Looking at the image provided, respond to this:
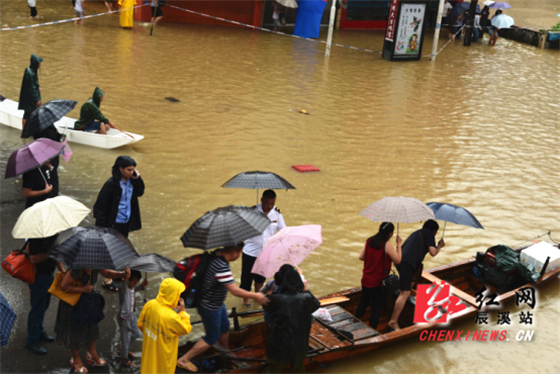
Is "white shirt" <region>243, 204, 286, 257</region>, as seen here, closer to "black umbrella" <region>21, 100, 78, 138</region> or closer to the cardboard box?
"black umbrella" <region>21, 100, 78, 138</region>

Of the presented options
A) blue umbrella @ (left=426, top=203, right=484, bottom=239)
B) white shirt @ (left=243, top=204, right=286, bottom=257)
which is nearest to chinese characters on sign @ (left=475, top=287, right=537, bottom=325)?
blue umbrella @ (left=426, top=203, right=484, bottom=239)

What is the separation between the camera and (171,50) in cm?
1970

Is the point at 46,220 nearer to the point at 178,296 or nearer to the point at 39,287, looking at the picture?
the point at 39,287

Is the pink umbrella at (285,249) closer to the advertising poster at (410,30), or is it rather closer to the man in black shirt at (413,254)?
the man in black shirt at (413,254)

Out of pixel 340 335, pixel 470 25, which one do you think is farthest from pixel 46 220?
pixel 470 25

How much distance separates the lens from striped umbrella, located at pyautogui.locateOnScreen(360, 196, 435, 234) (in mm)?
6555

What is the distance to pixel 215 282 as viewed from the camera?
547 cm

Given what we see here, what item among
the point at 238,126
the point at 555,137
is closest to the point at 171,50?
the point at 238,126

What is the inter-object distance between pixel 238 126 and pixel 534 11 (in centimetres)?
3256

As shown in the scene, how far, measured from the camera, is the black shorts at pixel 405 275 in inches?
273

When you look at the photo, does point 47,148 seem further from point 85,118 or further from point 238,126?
point 238,126

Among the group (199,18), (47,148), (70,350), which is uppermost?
(199,18)

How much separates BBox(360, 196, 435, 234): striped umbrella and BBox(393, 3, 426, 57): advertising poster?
53.4ft

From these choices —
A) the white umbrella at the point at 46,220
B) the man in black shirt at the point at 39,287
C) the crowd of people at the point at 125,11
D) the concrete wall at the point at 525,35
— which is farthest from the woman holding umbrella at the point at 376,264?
the concrete wall at the point at 525,35
